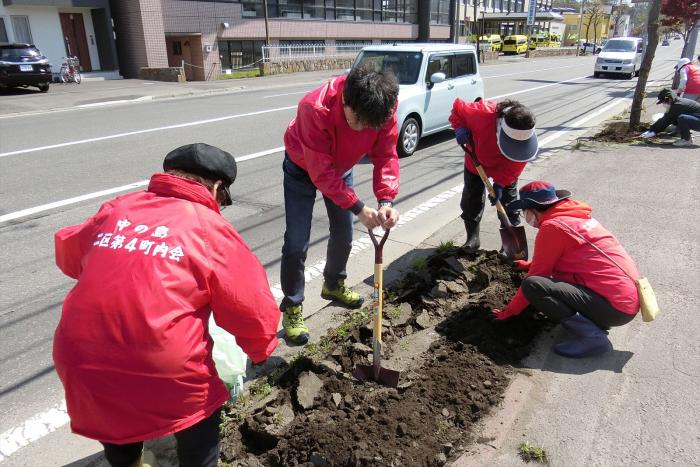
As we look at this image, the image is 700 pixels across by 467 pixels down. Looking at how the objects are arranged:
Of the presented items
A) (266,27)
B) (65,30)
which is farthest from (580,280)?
(266,27)

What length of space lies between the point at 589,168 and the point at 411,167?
2642mm

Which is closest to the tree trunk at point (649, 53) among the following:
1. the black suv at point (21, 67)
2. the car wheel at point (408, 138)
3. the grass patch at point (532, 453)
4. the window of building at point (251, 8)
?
the car wheel at point (408, 138)

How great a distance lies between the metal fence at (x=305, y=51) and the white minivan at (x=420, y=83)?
20.2 meters

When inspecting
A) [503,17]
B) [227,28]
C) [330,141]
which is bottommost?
[330,141]

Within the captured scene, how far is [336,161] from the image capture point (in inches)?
122

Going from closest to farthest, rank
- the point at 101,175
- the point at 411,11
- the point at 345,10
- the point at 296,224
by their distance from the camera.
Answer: the point at 296,224 < the point at 101,175 < the point at 345,10 < the point at 411,11

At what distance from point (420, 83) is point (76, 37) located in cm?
2047

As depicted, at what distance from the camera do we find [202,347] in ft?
5.69

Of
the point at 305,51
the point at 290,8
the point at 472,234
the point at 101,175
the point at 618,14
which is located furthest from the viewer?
the point at 618,14

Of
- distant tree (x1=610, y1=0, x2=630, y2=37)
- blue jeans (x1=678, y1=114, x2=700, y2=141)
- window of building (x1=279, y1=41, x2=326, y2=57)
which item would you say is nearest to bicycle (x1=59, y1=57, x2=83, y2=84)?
window of building (x1=279, y1=41, x2=326, y2=57)

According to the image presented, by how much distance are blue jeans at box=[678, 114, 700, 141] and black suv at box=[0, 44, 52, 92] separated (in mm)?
18804

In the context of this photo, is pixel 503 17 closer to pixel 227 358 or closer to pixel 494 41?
pixel 494 41

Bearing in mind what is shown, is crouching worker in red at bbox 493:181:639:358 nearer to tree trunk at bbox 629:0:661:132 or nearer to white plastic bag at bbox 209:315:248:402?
white plastic bag at bbox 209:315:248:402

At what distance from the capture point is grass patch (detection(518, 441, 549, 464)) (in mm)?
2383
